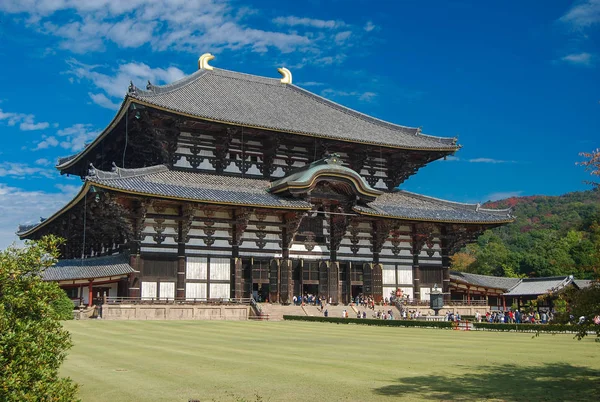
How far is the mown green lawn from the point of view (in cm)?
1330

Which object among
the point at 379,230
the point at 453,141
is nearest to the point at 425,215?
the point at 379,230

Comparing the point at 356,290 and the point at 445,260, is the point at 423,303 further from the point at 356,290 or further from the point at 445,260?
the point at 356,290

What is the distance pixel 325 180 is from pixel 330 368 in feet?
102

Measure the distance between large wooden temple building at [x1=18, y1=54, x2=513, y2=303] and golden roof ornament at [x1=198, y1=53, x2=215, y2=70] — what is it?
0.95ft

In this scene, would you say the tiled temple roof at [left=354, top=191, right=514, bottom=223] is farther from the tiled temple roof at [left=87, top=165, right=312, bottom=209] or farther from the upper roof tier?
the tiled temple roof at [left=87, top=165, right=312, bottom=209]

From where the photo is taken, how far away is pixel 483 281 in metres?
61.8

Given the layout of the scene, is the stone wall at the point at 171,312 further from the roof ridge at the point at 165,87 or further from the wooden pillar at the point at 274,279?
the roof ridge at the point at 165,87

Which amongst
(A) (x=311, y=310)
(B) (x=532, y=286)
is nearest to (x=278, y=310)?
(A) (x=311, y=310)

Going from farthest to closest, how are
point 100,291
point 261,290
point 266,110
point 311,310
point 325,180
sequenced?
point 266,110
point 261,290
point 325,180
point 311,310
point 100,291

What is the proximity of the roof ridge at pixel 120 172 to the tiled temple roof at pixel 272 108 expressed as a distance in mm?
4651

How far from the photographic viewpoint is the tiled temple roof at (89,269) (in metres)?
39.8

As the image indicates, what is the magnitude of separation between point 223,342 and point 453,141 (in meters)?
38.0

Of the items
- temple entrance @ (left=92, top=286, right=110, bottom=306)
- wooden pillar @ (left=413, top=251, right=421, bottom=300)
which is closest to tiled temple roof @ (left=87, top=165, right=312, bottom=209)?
temple entrance @ (left=92, top=286, right=110, bottom=306)

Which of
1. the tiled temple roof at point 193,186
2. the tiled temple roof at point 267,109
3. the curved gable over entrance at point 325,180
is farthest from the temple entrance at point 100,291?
the curved gable over entrance at point 325,180
